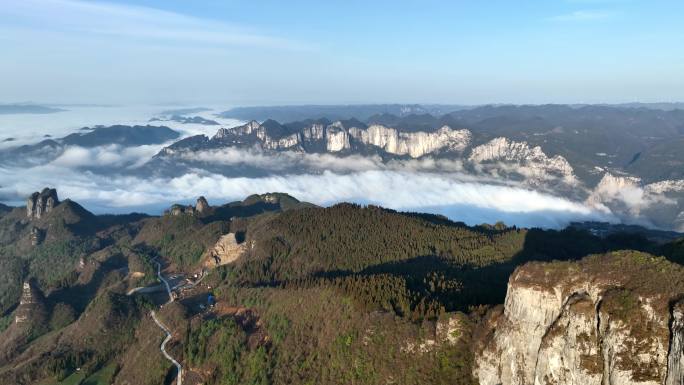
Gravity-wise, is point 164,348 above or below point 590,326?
below

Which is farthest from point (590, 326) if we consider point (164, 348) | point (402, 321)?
point (164, 348)

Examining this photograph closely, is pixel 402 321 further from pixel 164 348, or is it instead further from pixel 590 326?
pixel 164 348

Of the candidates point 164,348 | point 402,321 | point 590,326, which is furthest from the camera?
point 164,348

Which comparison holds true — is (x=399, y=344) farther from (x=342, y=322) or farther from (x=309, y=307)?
(x=309, y=307)

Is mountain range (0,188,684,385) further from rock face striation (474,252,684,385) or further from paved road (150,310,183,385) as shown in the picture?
paved road (150,310,183,385)

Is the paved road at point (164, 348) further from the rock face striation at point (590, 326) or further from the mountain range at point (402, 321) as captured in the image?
the rock face striation at point (590, 326)

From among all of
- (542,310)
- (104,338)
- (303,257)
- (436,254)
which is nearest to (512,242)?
(436,254)

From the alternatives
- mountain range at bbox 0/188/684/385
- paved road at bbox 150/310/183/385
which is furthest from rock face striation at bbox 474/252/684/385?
paved road at bbox 150/310/183/385

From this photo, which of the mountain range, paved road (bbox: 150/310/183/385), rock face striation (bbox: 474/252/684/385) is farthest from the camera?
paved road (bbox: 150/310/183/385)
